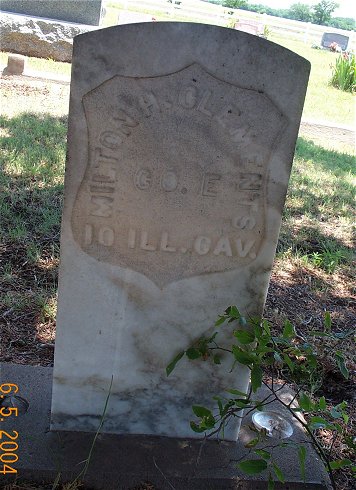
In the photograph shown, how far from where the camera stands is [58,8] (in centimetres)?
855

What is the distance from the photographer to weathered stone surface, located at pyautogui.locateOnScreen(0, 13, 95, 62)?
7.98 m

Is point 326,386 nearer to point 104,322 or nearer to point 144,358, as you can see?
point 144,358

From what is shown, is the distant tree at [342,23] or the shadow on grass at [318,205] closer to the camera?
the shadow on grass at [318,205]

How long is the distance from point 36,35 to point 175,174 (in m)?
7.10

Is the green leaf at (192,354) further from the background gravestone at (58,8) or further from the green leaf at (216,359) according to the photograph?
the background gravestone at (58,8)

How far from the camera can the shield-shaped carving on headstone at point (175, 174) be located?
165 centimetres

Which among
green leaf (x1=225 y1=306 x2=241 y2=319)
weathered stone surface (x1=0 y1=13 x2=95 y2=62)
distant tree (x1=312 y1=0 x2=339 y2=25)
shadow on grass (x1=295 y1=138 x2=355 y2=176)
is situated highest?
→ distant tree (x1=312 y1=0 x2=339 y2=25)

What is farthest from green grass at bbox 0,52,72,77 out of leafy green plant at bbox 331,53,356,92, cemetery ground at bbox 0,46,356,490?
leafy green plant at bbox 331,53,356,92

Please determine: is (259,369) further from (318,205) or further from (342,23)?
(342,23)

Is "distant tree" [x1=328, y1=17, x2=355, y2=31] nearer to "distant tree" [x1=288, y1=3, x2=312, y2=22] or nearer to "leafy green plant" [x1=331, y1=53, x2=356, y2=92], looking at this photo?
"distant tree" [x1=288, y1=3, x2=312, y2=22]

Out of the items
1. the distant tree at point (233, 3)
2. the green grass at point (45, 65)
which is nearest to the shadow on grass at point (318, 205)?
the green grass at point (45, 65)

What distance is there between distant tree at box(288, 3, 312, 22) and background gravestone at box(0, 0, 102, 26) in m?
33.0

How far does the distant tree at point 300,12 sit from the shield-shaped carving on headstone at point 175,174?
131 feet

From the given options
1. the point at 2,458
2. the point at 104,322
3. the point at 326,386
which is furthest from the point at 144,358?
the point at 326,386
